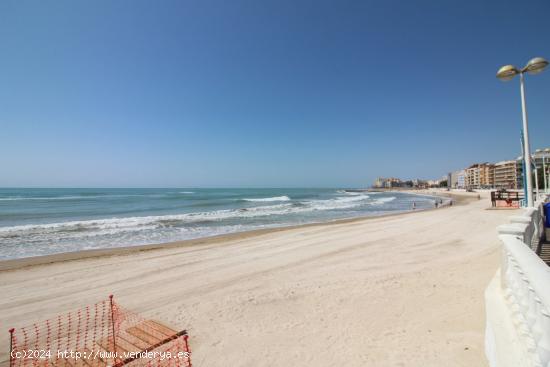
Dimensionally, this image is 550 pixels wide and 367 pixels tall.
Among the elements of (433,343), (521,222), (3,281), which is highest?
(521,222)

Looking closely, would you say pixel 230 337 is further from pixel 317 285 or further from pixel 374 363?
pixel 317 285

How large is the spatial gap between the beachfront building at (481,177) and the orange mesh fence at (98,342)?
130323mm

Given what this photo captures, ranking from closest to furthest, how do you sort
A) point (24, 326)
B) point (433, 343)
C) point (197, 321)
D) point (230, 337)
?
point (433, 343) → point (230, 337) → point (197, 321) → point (24, 326)

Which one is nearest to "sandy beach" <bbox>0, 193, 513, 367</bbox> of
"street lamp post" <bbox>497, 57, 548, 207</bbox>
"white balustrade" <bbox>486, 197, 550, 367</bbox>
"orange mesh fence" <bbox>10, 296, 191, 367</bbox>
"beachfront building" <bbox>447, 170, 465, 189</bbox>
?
"orange mesh fence" <bbox>10, 296, 191, 367</bbox>

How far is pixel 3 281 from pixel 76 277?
232cm

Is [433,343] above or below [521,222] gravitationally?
below

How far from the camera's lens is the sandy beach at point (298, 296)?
3.86 m

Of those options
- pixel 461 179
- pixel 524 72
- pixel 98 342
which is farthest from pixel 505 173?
pixel 98 342

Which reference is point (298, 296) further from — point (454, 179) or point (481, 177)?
point (454, 179)

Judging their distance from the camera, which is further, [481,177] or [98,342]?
[481,177]

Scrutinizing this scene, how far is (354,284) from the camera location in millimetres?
6438

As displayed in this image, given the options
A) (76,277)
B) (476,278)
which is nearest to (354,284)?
(476,278)

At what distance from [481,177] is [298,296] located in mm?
148726

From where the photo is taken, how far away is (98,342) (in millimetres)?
4180
